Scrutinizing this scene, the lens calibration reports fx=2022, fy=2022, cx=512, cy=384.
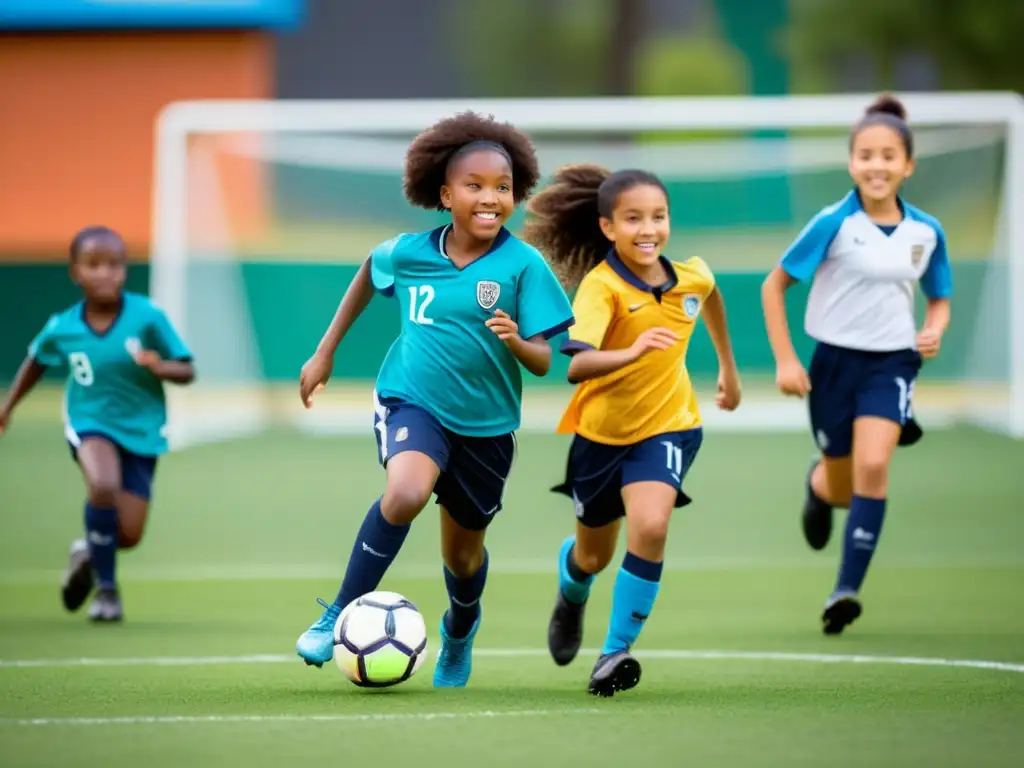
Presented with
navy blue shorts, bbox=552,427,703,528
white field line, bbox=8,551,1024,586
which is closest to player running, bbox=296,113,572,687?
navy blue shorts, bbox=552,427,703,528

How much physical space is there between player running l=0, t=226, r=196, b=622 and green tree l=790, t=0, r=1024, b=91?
41.4 m

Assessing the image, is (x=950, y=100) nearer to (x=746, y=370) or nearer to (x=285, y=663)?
(x=746, y=370)

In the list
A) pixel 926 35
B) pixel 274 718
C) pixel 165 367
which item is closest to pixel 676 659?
pixel 274 718

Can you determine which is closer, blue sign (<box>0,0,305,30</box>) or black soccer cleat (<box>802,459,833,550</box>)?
black soccer cleat (<box>802,459,833,550</box>)

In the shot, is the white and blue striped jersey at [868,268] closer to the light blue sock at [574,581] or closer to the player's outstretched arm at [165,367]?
the light blue sock at [574,581]

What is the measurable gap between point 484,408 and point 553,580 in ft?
12.7

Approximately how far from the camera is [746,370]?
16047 millimetres

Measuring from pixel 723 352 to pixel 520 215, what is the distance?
835 centimetres

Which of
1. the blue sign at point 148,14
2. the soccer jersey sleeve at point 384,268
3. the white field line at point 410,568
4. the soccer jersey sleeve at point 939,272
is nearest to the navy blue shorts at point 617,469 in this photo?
the soccer jersey sleeve at point 384,268

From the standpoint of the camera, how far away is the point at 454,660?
268 inches

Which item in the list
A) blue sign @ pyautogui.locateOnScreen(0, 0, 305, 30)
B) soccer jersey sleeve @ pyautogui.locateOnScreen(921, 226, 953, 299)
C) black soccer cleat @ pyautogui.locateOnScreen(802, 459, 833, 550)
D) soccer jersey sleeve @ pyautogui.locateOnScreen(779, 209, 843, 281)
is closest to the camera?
soccer jersey sleeve @ pyautogui.locateOnScreen(779, 209, 843, 281)

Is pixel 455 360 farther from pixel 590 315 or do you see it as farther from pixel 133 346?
pixel 133 346

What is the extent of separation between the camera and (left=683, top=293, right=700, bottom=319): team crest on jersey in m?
6.76

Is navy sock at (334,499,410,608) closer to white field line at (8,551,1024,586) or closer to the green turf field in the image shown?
the green turf field
